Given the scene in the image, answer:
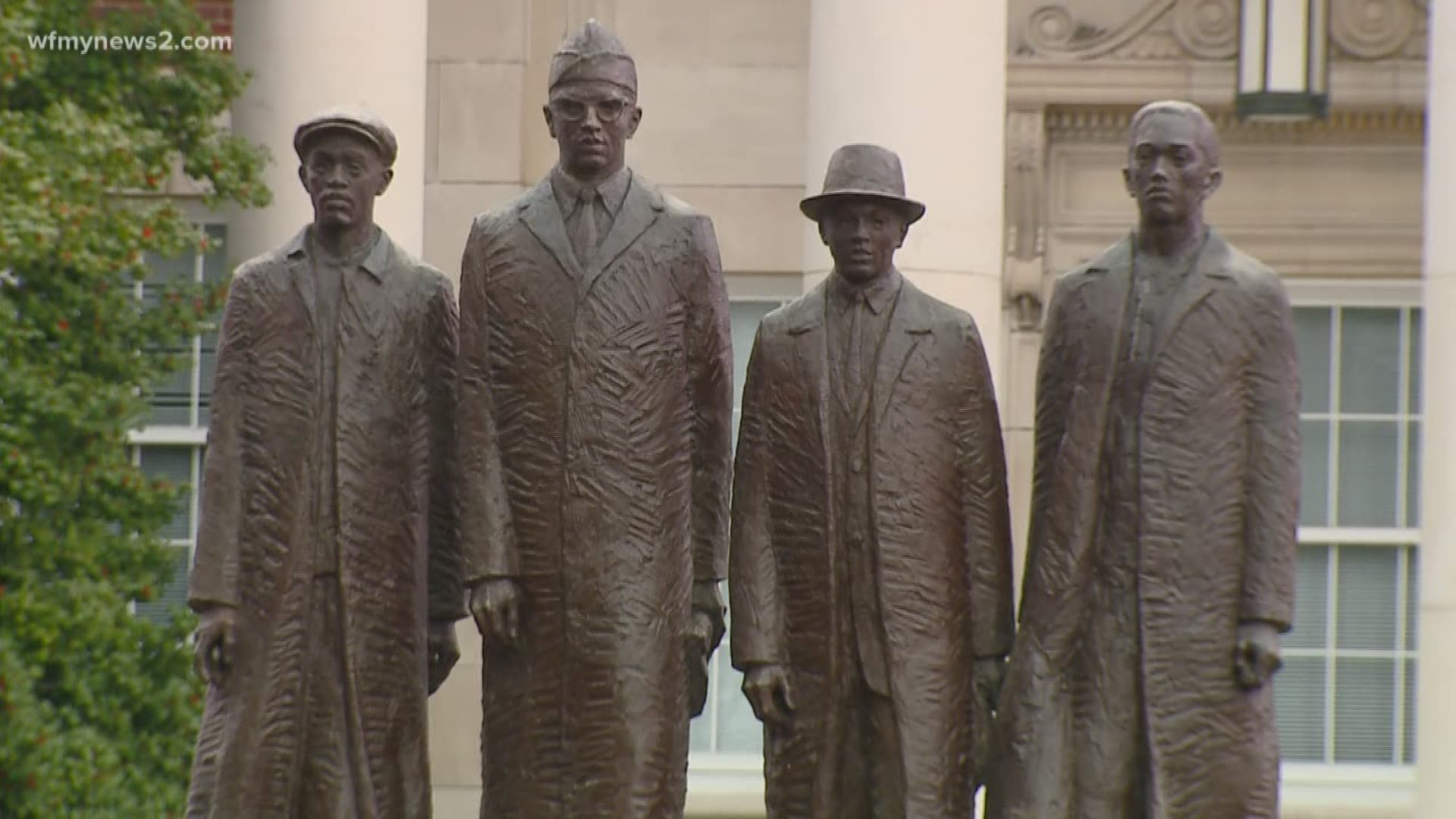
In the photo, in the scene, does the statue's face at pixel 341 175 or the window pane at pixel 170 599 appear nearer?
the statue's face at pixel 341 175

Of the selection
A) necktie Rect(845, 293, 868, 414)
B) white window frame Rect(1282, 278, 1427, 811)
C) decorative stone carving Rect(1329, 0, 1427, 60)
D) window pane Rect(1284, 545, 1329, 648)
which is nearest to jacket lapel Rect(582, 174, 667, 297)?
necktie Rect(845, 293, 868, 414)

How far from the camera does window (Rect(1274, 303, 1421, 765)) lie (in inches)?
810

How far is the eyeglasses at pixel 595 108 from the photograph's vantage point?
11.2 m

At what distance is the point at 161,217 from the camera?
56.2 ft

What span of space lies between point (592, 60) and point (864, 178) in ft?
3.17

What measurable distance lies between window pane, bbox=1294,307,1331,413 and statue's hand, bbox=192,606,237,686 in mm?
10204

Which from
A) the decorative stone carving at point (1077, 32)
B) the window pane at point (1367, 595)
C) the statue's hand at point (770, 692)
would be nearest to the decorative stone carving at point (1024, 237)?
the decorative stone carving at point (1077, 32)

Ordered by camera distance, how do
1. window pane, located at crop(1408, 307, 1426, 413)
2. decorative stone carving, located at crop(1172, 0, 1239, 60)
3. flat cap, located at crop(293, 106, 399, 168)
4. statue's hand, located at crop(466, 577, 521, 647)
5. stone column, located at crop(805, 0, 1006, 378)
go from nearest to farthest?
statue's hand, located at crop(466, 577, 521, 647) < flat cap, located at crop(293, 106, 399, 168) < stone column, located at crop(805, 0, 1006, 378) < decorative stone carving, located at crop(1172, 0, 1239, 60) < window pane, located at crop(1408, 307, 1426, 413)

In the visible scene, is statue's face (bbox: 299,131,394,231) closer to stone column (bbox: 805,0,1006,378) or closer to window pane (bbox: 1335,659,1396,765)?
stone column (bbox: 805,0,1006,378)

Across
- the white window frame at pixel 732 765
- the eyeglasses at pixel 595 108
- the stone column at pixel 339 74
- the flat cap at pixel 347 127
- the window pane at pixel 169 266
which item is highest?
the stone column at pixel 339 74

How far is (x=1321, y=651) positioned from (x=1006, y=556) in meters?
9.31

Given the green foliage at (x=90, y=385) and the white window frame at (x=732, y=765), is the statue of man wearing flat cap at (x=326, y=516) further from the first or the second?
the white window frame at (x=732, y=765)

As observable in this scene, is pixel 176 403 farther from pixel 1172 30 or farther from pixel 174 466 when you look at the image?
pixel 1172 30

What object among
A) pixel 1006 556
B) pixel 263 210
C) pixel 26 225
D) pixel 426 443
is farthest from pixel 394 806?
pixel 263 210
